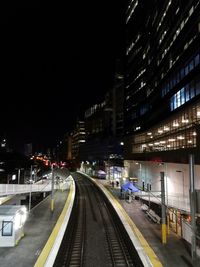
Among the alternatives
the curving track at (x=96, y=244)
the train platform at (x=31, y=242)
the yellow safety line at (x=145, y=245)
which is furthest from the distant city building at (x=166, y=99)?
the train platform at (x=31, y=242)

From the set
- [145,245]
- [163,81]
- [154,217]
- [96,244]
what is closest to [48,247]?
[96,244]

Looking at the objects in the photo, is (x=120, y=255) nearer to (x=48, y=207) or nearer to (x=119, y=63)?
(x=48, y=207)

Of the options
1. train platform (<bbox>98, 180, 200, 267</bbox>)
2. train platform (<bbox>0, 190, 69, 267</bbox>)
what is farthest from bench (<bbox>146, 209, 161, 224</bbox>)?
train platform (<bbox>0, 190, 69, 267</bbox>)

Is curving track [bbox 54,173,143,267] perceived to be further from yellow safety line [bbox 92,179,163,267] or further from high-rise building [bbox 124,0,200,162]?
high-rise building [bbox 124,0,200,162]

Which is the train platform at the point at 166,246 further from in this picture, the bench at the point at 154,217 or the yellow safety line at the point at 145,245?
the bench at the point at 154,217

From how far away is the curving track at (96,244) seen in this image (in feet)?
56.7

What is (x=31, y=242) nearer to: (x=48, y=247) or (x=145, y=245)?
(x=48, y=247)

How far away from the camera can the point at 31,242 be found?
19.3 m

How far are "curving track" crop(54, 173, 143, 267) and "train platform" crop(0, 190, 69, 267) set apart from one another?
1.41m

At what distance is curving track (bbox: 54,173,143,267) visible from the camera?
17.3m

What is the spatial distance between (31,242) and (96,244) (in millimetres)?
4689

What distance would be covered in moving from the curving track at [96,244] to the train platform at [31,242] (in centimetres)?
141

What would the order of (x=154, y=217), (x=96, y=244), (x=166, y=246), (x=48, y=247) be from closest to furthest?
(x=48, y=247) → (x=166, y=246) → (x=96, y=244) → (x=154, y=217)

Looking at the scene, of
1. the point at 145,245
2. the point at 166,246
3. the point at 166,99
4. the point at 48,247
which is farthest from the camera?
the point at 166,99
